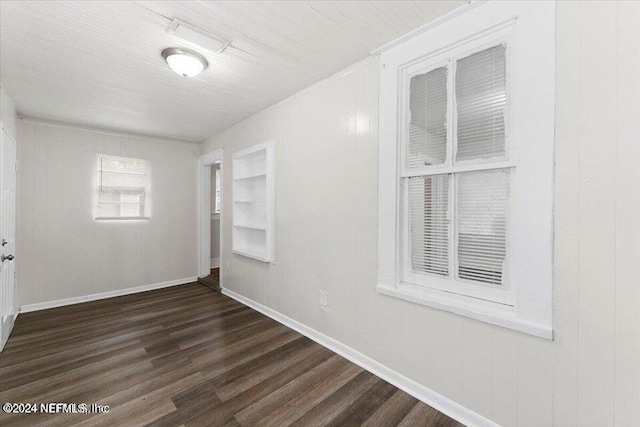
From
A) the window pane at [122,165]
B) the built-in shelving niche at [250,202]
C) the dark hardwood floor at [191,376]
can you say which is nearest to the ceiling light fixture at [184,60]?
the built-in shelving niche at [250,202]

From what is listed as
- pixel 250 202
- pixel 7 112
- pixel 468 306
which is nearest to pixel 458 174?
pixel 468 306

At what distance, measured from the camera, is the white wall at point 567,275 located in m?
1.26

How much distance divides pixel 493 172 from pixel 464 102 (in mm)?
493

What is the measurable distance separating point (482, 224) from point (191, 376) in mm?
2415

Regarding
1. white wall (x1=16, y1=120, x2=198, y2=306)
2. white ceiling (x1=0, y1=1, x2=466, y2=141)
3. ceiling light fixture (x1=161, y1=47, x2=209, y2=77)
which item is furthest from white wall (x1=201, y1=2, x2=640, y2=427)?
white wall (x1=16, y1=120, x2=198, y2=306)

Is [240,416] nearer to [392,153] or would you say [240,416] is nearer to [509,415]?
[509,415]

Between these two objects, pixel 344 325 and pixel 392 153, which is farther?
pixel 344 325

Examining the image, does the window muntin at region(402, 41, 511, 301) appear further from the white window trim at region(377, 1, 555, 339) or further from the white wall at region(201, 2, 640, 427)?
the white wall at region(201, 2, 640, 427)

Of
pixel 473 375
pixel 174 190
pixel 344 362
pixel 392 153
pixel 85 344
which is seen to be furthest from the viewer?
pixel 174 190

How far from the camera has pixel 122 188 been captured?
14.5 feet

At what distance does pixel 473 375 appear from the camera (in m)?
1.72

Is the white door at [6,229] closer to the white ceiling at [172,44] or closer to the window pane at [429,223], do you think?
the white ceiling at [172,44]

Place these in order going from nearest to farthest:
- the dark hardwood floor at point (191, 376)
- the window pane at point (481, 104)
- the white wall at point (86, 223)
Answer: the window pane at point (481, 104)
the dark hardwood floor at point (191, 376)
the white wall at point (86, 223)

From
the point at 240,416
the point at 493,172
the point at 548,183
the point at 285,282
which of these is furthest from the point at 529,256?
the point at 285,282
